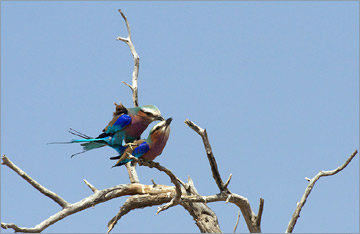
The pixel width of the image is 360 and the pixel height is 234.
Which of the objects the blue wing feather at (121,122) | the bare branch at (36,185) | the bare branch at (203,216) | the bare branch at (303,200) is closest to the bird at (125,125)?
the blue wing feather at (121,122)

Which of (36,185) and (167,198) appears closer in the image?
(36,185)

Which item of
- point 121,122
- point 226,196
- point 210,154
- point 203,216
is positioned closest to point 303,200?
point 226,196

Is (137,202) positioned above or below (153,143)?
below

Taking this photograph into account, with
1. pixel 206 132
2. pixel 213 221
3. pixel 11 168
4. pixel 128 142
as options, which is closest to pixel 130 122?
pixel 128 142

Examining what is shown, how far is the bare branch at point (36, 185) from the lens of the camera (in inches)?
328

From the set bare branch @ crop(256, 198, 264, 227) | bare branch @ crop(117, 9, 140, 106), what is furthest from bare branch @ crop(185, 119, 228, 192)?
bare branch @ crop(117, 9, 140, 106)

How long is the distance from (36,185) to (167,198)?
2.04 meters

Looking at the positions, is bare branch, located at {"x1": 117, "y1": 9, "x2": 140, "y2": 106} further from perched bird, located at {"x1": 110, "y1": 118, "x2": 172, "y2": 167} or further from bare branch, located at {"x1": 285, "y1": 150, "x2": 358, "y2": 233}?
bare branch, located at {"x1": 285, "y1": 150, "x2": 358, "y2": 233}

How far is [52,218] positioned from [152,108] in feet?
7.15

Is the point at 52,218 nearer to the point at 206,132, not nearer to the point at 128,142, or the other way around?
the point at 128,142

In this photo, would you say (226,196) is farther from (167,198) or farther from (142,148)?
(142,148)

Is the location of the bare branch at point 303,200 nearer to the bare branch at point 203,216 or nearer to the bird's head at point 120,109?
the bare branch at point 203,216

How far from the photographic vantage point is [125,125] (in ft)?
27.6

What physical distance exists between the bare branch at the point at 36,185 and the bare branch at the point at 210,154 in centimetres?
223
